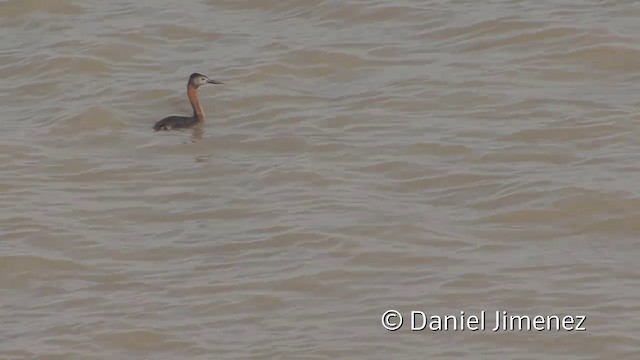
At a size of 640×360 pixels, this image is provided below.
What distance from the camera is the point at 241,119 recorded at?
1345 cm

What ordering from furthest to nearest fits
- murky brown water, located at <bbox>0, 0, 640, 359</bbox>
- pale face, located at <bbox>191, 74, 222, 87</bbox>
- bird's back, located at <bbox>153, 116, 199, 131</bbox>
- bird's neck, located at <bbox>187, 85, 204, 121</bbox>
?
1. pale face, located at <bbox>191, 74, 222, 87</bbox>
2. bird's neck, located at <bbox>187, 85, 204, 121</bbox>
3. bird's back, located at <bbox>153, 116, 199, 131</bbox>
4. murky brown water, located at <bbox>0, 0, 640, 359</bbox>

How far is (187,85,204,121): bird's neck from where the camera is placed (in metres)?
13.6

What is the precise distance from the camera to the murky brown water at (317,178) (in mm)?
9273

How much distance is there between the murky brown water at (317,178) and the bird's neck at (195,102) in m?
0.13

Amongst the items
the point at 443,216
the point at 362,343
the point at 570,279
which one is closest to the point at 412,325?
the point at 362,343

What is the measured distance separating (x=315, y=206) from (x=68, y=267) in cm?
182

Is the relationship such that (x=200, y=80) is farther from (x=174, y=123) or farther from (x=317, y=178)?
(x=317, y=178)

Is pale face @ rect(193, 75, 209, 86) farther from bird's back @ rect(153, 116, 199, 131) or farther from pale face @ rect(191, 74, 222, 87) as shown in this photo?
bird's back @ rect(153, 116, 199, 131)

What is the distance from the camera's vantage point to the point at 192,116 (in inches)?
538

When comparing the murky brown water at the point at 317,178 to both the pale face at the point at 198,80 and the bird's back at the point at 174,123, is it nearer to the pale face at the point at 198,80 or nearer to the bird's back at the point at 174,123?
the bird's back at the point at 174,123

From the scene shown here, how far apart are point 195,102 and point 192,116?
5.8 inches

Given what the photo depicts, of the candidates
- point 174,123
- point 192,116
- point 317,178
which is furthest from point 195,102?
point 317,178

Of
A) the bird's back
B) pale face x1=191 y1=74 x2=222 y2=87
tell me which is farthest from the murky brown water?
pale face x1=191 y1=74 x2=222 y2=87

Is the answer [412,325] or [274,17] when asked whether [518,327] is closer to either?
[412,325]
